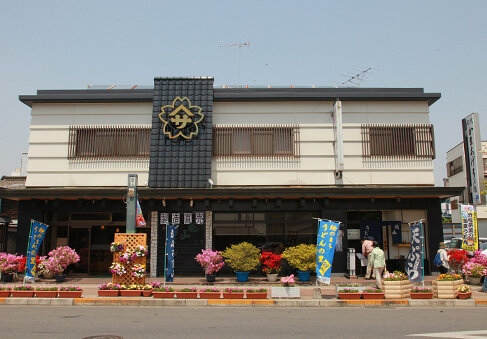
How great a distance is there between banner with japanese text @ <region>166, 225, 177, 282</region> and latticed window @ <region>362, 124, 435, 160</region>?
9.22m

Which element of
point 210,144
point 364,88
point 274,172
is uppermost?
point 364,88

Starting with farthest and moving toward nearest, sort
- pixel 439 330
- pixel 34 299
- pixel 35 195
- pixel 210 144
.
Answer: pixel 210 144 → pixel 35 195 → pixel 34 299 → pixel 439 330

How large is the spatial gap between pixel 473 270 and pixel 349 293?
20.7 feet

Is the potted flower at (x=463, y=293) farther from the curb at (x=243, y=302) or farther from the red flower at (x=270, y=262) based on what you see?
the red flower at (x=270, y=262)

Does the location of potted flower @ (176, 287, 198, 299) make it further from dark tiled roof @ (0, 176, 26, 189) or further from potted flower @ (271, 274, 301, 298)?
dark tiled roof @ (0, 176, 26, 189)

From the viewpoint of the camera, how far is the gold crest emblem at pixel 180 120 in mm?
19031

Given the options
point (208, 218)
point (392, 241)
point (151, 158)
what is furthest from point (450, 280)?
point (151, 158)

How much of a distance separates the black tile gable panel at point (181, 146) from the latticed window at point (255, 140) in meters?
0.68

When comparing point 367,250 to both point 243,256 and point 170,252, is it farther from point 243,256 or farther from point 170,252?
point 170,252

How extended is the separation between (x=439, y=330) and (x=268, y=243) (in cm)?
1033

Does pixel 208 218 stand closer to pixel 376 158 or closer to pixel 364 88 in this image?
pixel 376 158

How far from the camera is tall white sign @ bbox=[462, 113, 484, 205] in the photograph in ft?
85.6

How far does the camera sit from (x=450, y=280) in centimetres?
1309

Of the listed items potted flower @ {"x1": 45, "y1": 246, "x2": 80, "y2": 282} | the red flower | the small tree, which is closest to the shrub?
the red flower
